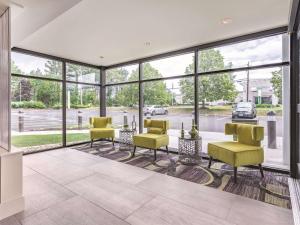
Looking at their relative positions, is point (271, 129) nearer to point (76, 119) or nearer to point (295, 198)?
point (295, 198)

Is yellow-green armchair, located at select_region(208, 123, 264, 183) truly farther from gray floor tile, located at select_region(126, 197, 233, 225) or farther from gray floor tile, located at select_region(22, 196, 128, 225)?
gray floor tile, located at select_region(22, 196, 128, 225)

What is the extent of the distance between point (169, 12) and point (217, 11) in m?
0.72

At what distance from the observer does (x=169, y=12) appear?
9.18 ft

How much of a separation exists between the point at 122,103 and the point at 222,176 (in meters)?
3.79

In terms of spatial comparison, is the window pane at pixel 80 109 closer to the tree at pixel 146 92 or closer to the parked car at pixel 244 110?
the tree at pixel 146 92

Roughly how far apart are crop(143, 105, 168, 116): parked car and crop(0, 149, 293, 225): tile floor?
2.01 meters

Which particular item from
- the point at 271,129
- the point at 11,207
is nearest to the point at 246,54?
the point at 271,129

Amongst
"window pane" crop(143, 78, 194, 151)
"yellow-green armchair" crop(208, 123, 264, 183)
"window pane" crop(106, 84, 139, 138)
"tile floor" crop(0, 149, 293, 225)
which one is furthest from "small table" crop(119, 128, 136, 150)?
"yellow-green armchair" crop(208, 123, 264, 183)

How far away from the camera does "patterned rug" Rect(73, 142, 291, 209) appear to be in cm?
254

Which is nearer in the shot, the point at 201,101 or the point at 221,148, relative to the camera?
the point at 221,148

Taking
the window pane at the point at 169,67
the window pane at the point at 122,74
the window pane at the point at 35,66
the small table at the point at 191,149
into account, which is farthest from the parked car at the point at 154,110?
the window pane at the point at 35,66

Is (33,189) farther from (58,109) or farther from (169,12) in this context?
(169,12)

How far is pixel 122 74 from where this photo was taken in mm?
5867

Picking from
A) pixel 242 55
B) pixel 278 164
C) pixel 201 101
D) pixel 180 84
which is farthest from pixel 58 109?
pixel 278 164
